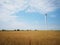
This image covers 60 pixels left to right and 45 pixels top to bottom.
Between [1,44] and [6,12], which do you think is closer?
[1,44]

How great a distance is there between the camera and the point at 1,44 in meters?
5.30

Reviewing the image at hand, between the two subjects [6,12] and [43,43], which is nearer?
[43,43]

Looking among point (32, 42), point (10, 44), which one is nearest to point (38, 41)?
point (32, 42)

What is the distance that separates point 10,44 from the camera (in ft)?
17.4

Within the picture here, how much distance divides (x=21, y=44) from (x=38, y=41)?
658 millimetres

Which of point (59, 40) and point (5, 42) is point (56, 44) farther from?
point (5, 42)

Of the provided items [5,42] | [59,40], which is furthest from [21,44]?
[59,40]

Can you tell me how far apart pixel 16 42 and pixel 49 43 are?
3.76ft

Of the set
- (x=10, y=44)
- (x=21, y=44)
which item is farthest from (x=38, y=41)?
(x=10, y=44)

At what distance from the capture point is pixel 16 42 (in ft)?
18.5

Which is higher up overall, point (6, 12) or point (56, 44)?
point (6, 12)

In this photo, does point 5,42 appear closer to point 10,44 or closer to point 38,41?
point 10,44

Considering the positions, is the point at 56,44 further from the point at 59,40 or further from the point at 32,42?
the point at 32,42

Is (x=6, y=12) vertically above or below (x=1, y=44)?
above
